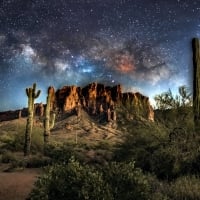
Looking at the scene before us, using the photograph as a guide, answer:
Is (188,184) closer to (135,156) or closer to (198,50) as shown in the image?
(135,156)

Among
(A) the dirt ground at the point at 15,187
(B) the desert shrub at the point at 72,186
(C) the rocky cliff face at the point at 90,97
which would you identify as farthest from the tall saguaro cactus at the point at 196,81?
(C) the rocky cliff face at the point at 90,97

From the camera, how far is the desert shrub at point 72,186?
718cm

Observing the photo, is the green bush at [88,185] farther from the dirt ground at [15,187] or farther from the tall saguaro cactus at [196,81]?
the tall saguaro cactus at [196,81]

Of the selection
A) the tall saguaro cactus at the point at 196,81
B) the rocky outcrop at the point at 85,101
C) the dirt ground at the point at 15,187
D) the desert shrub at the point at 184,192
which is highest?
the rocky outcrop at the point at 85,101

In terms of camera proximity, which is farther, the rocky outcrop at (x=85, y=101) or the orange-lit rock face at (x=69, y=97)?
the orange-lit rock face at (x=69, y=97)

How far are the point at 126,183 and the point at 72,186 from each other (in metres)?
1.07

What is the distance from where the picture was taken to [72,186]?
748 cm

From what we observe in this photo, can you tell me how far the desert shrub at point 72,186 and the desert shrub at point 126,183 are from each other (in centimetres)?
23

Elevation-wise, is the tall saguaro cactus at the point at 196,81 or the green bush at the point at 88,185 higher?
the tall saguaro cactus at the point at 196,81

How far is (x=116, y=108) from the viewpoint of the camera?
19.6 metres

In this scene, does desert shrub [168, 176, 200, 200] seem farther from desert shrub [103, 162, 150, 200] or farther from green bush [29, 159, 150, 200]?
green bush [29, 159, 150, 200]

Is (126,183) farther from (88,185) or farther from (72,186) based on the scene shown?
(72,186)

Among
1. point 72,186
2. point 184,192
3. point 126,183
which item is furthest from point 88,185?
point 184,192

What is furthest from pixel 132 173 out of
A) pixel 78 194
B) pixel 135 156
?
pixel 135 156
